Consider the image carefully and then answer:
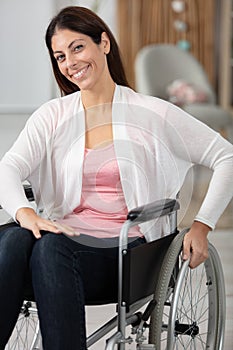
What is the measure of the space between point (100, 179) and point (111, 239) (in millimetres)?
158

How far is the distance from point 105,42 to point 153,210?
0.46 metres

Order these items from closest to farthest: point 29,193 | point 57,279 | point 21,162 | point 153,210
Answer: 1. point 57,279
2. point 153,210
3. point 21,162
4. point 29,193

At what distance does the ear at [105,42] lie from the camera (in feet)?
6.89

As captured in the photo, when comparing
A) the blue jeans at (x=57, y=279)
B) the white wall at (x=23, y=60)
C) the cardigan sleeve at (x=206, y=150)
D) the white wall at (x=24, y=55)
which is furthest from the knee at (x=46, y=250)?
the white wall at (x=24, y=55)

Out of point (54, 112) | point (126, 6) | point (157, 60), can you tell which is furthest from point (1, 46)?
point (54, 112)

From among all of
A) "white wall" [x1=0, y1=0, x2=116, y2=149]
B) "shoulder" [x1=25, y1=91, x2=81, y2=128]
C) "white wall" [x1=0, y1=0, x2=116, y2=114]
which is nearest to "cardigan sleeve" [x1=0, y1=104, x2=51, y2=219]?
"shoulder" [x1=25, y1=91, x2=81, y2=128]

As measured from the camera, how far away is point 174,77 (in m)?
5.74

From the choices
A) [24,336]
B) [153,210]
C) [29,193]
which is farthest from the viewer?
[24,336]

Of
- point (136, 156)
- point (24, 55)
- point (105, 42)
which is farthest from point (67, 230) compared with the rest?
point (24, 55)

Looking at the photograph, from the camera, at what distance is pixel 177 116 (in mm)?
2074

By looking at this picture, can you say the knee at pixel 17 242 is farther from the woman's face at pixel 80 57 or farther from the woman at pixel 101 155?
the woman's face at pixel 80 57

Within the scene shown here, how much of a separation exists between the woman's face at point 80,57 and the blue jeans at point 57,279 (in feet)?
1.29

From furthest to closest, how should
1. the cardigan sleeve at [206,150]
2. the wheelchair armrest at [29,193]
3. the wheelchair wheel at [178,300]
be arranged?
the wheelchair armrest at [29,193], the cardigan sleeve at [206,150], the wheelchair wheel at [178,300]

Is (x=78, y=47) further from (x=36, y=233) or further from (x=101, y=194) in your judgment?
(x=36, y=233)
